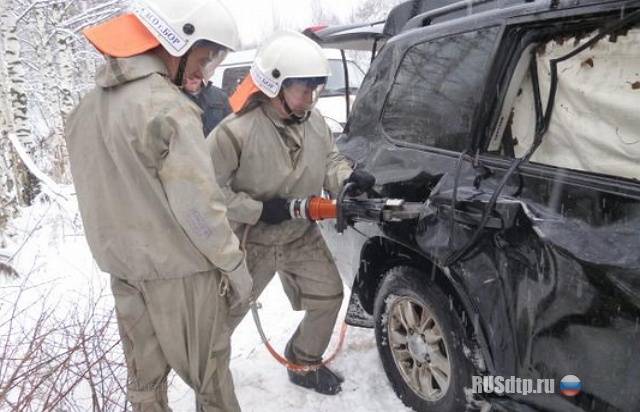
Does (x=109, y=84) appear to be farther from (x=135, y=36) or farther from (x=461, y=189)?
(x=461, y=189)

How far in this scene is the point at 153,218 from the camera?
1803 mm

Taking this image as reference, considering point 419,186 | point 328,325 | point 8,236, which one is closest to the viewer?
point 419,186

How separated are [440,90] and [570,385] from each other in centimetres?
138

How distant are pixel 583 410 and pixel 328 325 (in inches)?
62.9

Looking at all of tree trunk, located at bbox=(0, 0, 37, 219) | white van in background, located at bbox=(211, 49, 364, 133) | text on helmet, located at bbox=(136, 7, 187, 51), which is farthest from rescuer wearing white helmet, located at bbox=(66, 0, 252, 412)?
tree trunk, located at bbox=(0, 0, 37, 219)

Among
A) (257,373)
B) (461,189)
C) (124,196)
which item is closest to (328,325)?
(257,373)

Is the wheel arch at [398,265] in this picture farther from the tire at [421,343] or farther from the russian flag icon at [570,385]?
the russian flag icon at [570,385]

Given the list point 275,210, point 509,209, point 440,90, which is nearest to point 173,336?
point 275,210

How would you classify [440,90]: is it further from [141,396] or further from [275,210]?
[141,396]

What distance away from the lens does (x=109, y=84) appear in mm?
1701

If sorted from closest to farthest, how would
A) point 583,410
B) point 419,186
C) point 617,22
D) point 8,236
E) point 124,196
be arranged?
point 583,410 < point 617,22 < point 124,196 < point 419,186 < point 8,236

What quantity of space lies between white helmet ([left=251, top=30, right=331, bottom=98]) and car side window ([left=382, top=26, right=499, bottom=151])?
42 cm

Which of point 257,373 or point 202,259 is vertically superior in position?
point 202,259

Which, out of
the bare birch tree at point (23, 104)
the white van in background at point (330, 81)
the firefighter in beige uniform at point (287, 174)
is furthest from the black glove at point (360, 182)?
the bare birch tree at point (23, 104)
